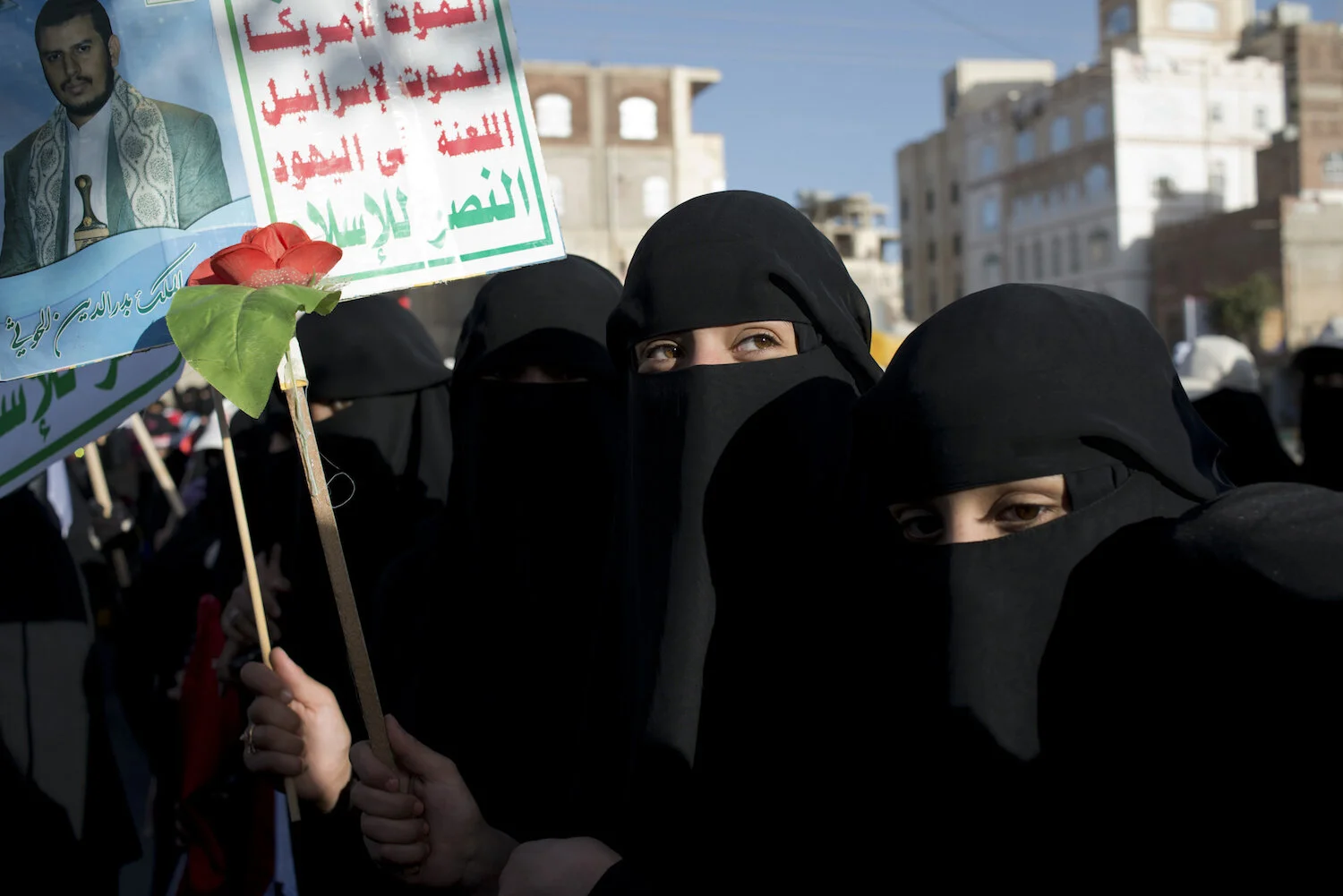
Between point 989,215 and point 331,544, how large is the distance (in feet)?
161

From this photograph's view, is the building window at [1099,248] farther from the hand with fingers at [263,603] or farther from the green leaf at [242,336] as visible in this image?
the green leaf at [242,336]

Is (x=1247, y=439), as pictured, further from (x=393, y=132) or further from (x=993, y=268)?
(x=993, y=268)

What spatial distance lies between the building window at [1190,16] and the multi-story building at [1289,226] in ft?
4.97

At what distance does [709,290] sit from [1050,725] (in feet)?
2.76

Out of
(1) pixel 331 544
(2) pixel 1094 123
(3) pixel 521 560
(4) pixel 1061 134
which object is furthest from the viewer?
(4) pixel 1061 134

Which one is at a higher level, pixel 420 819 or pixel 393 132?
pixel 393 132

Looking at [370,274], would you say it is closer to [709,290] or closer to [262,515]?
[709,290]

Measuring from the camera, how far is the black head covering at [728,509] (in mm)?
1682

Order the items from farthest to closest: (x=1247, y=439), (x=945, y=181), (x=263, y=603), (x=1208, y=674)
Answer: (x=945, y=181)
(x=1247, y=439)
(x=263, y=603)
(x=1208, y=674)

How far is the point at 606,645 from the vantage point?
195cm

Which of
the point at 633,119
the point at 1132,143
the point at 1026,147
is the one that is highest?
the point at 633,119

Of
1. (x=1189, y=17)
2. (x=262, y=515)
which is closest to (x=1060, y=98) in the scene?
(x=1189, y=17)

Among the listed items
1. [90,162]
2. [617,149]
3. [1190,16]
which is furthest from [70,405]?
[1190,16]

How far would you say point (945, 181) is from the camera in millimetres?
51594
